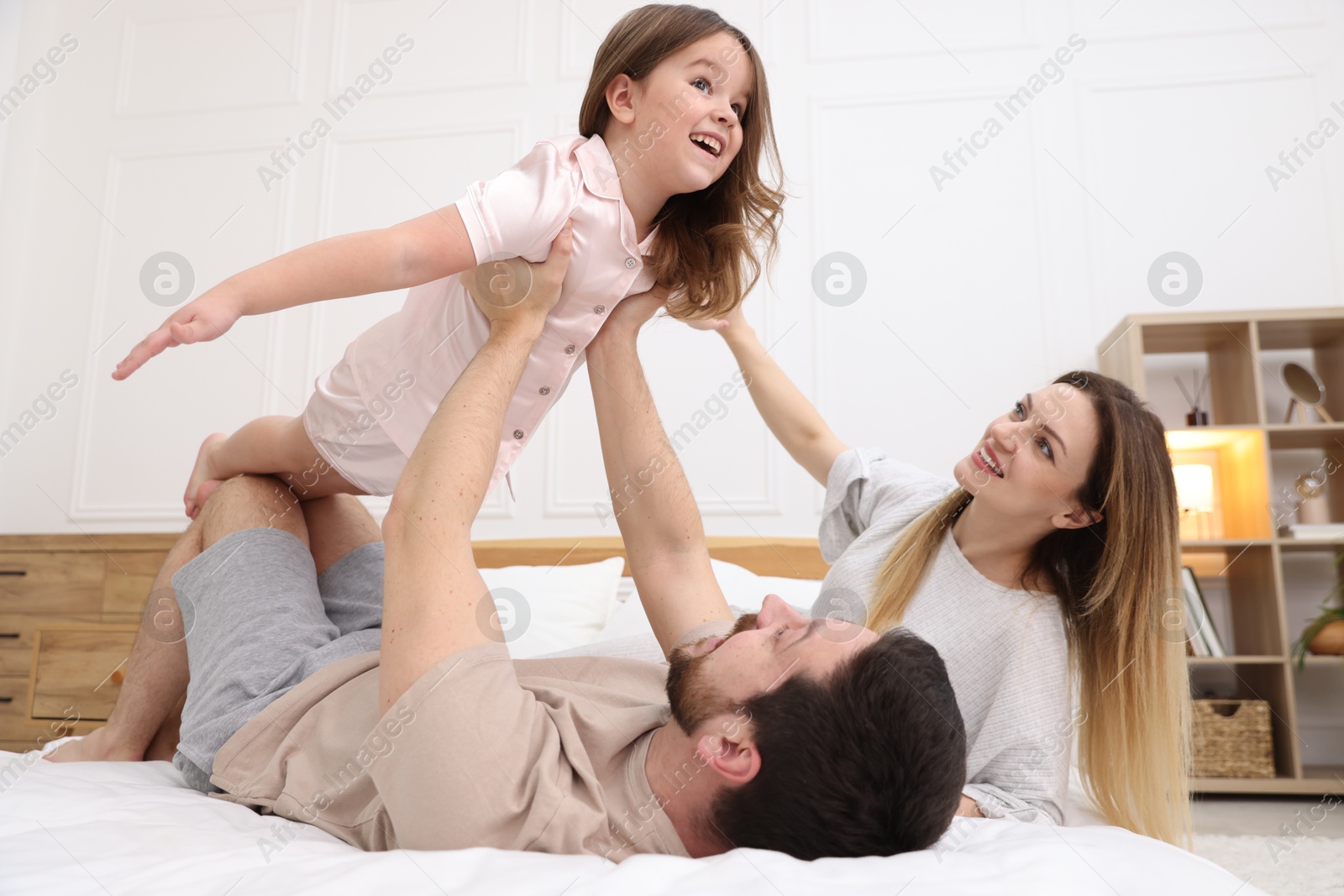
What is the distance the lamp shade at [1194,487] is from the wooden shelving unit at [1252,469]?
107 millimetres

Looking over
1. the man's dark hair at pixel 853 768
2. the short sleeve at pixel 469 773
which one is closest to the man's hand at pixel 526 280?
the short sleeve at pixel 469 773

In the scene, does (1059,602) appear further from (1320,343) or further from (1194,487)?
(1320,343)

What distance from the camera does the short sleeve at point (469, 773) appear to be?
0.82m

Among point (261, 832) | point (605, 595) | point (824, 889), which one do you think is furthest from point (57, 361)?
point (824, 889)

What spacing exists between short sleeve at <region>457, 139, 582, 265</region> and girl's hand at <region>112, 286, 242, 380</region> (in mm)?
352

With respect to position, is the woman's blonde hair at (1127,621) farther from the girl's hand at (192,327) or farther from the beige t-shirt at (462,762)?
the girl's hand at (192,327)

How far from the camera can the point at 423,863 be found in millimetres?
742

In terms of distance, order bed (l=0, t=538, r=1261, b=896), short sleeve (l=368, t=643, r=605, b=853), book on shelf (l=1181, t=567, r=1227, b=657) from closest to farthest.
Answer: bed (l=0, t=538, r=1261, b=896), short sleeve (l=368, t=643, r=605, b=853), book on shelf (l=1181, t=567, r=1227, b=657)

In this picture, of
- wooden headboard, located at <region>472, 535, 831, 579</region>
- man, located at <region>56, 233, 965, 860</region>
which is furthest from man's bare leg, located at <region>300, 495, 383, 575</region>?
wooden headboard, located at <region>472, 535, 831, 579</region>

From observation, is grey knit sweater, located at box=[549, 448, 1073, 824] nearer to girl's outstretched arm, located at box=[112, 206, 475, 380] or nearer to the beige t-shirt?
the beige t-shirt

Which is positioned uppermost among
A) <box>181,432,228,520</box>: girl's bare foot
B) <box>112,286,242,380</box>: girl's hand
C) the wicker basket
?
<box>112,286,242,380</box>: girl's hand

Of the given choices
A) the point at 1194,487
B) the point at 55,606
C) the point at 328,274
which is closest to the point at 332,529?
the point at 328,274

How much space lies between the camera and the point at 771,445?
2.99m

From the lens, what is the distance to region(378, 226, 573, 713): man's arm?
2.92 ft
